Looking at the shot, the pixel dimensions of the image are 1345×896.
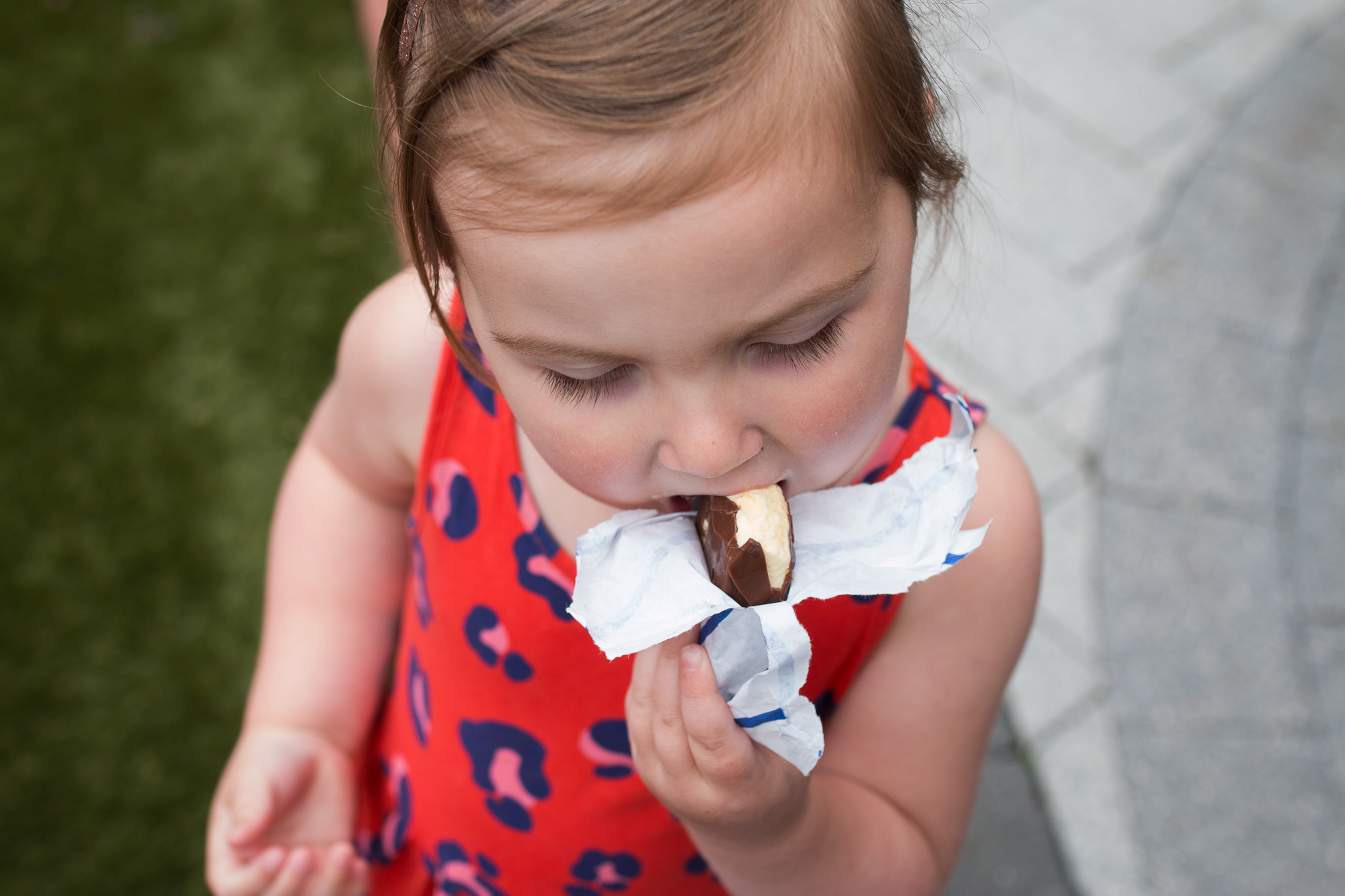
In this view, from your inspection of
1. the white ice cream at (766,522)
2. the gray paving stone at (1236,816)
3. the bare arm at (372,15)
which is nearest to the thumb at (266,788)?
the white ice cream at (766,522)

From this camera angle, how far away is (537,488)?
1.39m

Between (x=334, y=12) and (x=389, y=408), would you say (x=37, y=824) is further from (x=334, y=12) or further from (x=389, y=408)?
(x=334, y=12)

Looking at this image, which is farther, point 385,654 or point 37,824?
point 37,824

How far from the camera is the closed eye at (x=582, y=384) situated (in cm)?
97

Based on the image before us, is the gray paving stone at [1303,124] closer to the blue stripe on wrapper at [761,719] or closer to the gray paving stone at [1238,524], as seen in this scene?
the gray paving stone at [1238,524]

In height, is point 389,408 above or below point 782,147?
below

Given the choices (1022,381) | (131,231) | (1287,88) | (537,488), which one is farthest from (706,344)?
(1287,88)

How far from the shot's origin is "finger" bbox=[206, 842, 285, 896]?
1567 millimetres

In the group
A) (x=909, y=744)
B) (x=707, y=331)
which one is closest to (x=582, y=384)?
(x=707, y=331)

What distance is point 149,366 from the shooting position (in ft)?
11.1

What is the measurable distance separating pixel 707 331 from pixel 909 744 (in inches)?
30.1

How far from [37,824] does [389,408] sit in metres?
1.85

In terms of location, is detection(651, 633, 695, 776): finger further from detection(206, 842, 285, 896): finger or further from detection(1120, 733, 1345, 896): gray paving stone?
detection(1120, 733, 1345, 896): gray paving stone

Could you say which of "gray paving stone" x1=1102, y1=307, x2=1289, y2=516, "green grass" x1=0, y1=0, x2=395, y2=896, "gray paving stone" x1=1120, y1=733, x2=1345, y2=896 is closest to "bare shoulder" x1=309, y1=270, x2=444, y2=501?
"green grass" x1=0, y1=0, x2=395, y2=896
